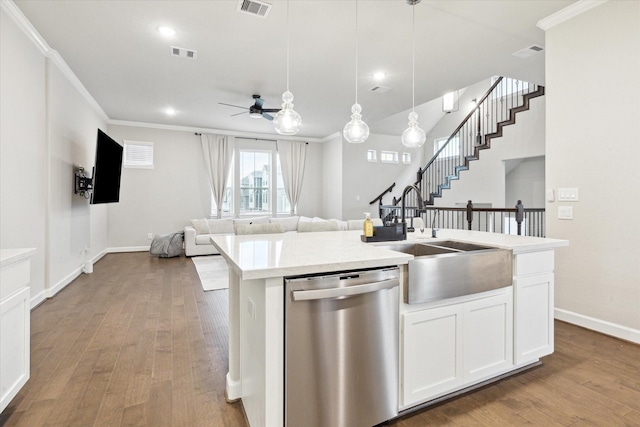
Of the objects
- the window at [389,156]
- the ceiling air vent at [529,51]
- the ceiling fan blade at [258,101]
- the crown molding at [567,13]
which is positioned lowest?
the window at [389,156]

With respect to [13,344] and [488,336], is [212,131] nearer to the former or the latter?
[13,344]

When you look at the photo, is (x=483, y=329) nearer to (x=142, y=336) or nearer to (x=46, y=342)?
(x=142, y=336)

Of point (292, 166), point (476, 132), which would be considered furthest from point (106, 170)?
point (476, 132)

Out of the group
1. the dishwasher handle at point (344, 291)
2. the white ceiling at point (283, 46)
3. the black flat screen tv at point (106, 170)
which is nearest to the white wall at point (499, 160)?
the white ceiling at point (283, 46)

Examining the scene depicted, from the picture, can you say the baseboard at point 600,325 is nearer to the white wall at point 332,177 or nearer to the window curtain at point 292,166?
the white wall at point 332,177

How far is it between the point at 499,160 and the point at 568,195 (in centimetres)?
368

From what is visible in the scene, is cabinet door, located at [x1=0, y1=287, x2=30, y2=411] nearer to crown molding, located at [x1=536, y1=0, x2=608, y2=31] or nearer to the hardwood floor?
the hardwood floor

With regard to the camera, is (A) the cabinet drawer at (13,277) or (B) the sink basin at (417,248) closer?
(A) the cabinet drawer at (13,277)

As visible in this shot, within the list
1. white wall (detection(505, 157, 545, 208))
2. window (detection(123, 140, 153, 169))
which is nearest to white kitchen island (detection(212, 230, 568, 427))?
white wall (detection(505, 157, 545, 208))

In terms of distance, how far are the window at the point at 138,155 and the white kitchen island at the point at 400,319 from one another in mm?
6269

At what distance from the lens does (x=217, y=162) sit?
7.82m

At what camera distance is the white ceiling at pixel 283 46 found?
9.76ft

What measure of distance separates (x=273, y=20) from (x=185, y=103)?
3.36 metres

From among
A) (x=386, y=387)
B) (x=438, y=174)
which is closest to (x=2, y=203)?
(x=386, y=387)
